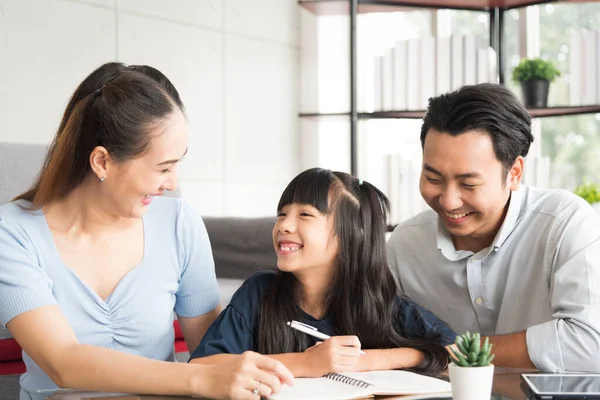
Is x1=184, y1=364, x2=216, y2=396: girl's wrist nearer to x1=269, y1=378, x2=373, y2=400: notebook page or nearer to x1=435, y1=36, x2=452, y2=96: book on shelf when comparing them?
x1=269, y1=378, x2=373, y2=400: notebook page

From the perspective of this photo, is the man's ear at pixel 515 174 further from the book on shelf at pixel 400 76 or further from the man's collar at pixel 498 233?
the book on shelf at pixel 400 76

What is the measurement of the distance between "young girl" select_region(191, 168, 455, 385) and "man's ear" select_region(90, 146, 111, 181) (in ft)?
1.18

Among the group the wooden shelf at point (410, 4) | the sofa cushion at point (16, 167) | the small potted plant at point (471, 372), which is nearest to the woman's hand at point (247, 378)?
the small potted plant at point (471, 372)

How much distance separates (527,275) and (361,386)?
0.73 m

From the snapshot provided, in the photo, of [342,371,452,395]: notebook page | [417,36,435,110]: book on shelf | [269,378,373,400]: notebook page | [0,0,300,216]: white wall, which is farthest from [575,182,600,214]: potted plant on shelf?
[269,378,373,400]: notebook page

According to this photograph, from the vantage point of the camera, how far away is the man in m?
1.62

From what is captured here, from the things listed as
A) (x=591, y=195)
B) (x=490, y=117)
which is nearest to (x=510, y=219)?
(x=490, y=117)

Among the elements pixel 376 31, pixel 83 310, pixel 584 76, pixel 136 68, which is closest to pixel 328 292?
pixel 83 310

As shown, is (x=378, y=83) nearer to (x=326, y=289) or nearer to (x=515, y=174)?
(x=515, y=174)

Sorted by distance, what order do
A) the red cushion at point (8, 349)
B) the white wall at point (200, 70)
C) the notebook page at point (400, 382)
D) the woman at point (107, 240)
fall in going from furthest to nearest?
the white wall at point (200, 70)
the red cushion at point (8, 349)
the woman at point (107, 240)
the notebook page at point (400, 382)

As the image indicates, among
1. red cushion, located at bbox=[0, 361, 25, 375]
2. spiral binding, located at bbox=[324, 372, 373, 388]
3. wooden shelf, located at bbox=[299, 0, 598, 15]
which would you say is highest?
wooden shelf, located at bbox=[299, 0, 598, 15]

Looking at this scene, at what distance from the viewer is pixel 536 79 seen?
3.74 meters

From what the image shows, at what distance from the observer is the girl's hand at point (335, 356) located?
130 cm

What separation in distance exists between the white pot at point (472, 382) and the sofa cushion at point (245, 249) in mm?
1993
